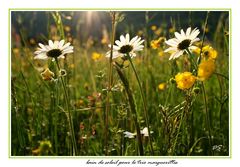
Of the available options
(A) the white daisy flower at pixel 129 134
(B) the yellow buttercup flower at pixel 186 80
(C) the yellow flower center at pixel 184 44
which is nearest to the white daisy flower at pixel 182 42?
(C) the yellow flower center at pixel 184 44

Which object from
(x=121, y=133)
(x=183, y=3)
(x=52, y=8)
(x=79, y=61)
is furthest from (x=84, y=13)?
(x=79, y=61)

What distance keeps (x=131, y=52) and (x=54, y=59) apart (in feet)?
1.19

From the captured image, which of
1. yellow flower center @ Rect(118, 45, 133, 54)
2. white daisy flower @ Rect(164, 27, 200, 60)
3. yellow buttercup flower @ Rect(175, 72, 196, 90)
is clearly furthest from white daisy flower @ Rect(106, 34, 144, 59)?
yellow buttercup flower @ Rect(175, 72, 196, 90)

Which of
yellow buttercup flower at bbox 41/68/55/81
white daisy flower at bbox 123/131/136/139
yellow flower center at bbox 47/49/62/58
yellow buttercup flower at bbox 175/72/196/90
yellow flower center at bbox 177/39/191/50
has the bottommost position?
white daisy flower at bbox 123/131/136/139

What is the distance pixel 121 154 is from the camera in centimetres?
226

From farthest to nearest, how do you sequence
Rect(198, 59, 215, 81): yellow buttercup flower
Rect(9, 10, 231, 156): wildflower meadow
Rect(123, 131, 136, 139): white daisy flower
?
1. Rect(123, 131, 136, 139): white daisy flower
2. Rect(9, 10, 231, 156): wildflower meadow
3. Rect(198, 59, 215, 81): yellow buttercup flower

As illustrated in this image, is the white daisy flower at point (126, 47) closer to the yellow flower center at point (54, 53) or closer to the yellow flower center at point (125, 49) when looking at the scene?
the yellow flower center at point (125, 49)

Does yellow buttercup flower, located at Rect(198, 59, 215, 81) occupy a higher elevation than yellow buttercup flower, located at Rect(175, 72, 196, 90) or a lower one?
higher

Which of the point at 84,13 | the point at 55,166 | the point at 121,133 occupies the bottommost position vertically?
the point at 55,166

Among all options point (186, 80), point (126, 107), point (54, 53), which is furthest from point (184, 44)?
point (54, 53)

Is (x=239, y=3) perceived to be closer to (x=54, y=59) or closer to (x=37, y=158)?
(x=54, y=59)

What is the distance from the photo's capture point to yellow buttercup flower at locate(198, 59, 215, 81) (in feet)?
6.16

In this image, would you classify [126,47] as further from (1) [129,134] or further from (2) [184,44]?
(1) [129,134]

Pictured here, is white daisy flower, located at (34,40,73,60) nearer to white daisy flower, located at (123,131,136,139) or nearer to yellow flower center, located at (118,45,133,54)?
yellow flower center, located at (118,45,133,54)
